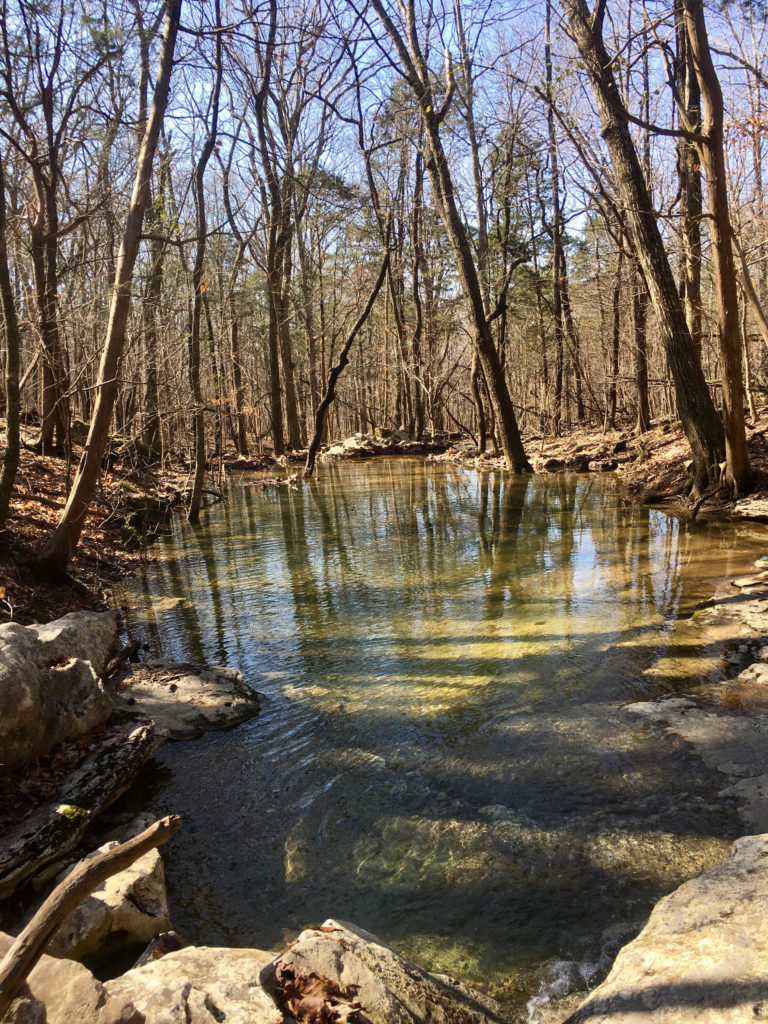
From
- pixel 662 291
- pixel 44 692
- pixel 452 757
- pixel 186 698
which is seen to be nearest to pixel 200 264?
pixel 662 291

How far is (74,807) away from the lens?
3840 millimetres

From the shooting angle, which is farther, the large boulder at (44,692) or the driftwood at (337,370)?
the driftwood at (337,370)

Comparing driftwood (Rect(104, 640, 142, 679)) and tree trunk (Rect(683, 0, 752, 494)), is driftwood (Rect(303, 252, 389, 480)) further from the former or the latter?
driftwood (Rect(104, 640, 142, 679))

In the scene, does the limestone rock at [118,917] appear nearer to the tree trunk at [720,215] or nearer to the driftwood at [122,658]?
the driftwood at [122,658]

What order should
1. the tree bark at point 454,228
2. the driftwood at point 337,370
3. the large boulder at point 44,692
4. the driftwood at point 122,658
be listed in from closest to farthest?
the large boulder at point 44,692
the driftwood at point 122,658
the tree bark at point 454,228
the driftwood at point 337,370

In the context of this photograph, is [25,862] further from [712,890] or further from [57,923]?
[712,890]

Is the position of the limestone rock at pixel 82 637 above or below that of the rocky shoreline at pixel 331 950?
above

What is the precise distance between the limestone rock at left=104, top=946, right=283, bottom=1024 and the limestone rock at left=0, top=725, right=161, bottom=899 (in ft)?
4.39

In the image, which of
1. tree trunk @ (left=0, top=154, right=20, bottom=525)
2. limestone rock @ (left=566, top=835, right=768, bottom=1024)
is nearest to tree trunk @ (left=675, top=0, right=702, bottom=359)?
tree trunk @ (left=0, top=154, right=20, bottom=525)

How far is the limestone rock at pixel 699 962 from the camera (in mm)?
2014

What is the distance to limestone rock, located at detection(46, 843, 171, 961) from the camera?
2.97 metres

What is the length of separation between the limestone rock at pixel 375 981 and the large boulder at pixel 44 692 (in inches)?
92.5

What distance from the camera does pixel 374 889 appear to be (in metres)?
3.43

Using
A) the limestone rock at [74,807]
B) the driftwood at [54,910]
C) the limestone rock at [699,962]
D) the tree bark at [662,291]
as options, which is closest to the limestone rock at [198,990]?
the driftwood at [54,910]
